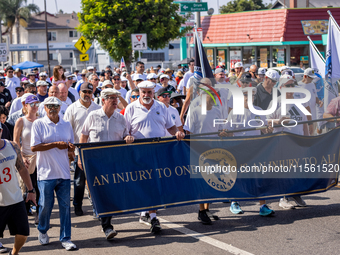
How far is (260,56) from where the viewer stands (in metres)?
34.3

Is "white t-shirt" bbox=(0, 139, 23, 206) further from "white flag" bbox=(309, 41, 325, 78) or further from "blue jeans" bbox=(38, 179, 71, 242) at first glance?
"white flag" bbox=(309, 41, 325, 78)

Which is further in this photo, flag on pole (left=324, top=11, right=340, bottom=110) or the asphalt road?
flag on pole (left=324, top=11, right=340, bottom=110)

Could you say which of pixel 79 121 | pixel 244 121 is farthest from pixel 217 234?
pixel 79 121

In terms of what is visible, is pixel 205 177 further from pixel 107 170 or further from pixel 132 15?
pixel 132 15

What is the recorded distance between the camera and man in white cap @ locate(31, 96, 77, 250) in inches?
237

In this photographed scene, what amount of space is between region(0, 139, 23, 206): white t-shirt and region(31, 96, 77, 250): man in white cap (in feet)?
2.38

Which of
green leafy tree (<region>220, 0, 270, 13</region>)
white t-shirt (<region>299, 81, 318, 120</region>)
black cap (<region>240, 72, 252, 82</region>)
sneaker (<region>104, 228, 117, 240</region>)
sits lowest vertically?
sneaker (<region>104, 228, 117, 240</region>)

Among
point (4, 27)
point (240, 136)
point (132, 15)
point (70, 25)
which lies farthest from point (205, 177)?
point (4, 27)

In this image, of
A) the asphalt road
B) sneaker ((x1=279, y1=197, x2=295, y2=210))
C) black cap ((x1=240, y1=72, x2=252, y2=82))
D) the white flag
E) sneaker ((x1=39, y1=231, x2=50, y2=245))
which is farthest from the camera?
black cap ((x1=240, y1=72, x2=252, y2=82))

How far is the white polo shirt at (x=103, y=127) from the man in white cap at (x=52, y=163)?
570 mm

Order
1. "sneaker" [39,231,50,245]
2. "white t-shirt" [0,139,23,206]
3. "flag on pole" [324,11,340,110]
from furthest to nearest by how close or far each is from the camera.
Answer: "flag on pole" [324,11,340,110] < "sneaker" [39,231,50,245] < "white t-shirt" [0,139,23,206]

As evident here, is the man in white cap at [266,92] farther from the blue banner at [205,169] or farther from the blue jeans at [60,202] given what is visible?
the blue jeans at [60,202]

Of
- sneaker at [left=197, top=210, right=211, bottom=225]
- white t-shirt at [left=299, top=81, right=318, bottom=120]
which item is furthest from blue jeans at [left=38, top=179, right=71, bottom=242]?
white t-shirt at [left=299, top=81, right=318, bottom=120]

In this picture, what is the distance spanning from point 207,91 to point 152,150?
4.78 ft
